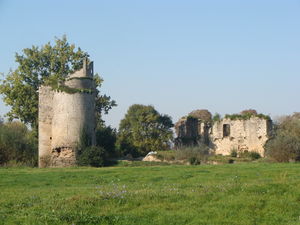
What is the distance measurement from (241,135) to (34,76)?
16873 mm

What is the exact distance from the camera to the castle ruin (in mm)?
40156

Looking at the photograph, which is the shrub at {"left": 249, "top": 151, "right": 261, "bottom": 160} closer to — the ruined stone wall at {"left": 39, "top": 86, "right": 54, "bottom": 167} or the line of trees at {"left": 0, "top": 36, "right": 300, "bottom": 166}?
the line of trees at {"left": 0, "top": 36, "right": 300, "bottom": 166}

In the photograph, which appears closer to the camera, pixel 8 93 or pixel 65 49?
pixel 8 93

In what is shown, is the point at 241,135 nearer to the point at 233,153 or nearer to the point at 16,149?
the point at 233,153

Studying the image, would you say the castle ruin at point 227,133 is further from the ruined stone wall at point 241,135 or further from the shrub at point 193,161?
the shrub at point 193,161

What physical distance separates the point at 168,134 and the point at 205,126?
5.16 meters

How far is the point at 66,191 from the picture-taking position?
14234 mm

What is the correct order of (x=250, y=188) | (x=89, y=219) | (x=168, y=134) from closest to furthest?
1. (x=89, y=219)
2. (x=250, y=188)
3. (x=168, y=134)

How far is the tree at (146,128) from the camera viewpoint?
160 feet

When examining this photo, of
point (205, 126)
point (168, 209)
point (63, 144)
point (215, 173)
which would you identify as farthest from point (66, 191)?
point (205, 126)

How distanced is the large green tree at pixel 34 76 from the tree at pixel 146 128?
5.92 meters

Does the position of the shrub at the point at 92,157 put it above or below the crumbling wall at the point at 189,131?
below

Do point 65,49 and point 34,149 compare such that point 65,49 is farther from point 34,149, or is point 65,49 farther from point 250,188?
point 250,188

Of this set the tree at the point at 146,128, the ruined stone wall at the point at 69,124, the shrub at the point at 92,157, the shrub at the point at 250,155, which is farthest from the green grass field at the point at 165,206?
A: the tree at the point at 146,128
